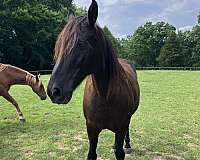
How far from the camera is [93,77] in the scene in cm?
364

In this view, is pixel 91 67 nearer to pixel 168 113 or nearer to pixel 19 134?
pixel 19 134

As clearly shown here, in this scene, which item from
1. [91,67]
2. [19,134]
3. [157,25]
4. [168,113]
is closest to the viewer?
[91,67]

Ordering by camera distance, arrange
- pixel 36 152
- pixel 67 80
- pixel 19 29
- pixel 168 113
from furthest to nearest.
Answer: pixel 19 29 < pixel 168 113 < pixel 36 152 < pixel 67 80

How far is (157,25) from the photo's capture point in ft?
249

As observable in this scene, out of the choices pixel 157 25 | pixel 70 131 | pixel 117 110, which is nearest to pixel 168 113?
pixel 70 131

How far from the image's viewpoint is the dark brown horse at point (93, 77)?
2.95 metres

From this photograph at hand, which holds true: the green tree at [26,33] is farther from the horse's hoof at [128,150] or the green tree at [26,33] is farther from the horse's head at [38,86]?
the horse's hoof at [128,150]

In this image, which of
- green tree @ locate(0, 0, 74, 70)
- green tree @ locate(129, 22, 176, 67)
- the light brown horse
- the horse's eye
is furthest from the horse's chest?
green tree @ locate(129, 22, 176, 67)

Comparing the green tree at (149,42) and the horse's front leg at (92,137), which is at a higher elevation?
the green tree at (149,42)

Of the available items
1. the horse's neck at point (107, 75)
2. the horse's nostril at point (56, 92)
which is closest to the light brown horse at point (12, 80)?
the horse's neck at point (107, 75)

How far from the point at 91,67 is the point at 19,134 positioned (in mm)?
4543

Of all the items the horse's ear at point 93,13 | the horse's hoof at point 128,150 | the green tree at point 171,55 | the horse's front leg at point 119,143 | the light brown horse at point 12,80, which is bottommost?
the horse's hoof at point 128,150

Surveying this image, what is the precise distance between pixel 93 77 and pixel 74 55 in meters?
0.69

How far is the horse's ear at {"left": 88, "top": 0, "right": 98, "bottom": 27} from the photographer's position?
303 cm
